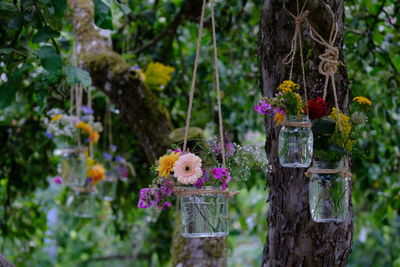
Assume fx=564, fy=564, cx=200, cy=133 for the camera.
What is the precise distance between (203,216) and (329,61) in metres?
A: 0.47

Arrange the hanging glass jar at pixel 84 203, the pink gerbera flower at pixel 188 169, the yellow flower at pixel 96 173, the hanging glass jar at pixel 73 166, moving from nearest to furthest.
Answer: the pink gerbera flower at pixel 188 169 < the hanging glass jar at pixel 73 166 < the yellow flower at pixel 96 173 < the hanging glass jar at pixel 84 203

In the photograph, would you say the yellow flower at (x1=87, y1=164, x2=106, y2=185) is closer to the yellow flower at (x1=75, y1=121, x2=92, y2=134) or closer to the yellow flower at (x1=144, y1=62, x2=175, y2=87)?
the yellow flower at (x1=75, y1=121, x2=92, y2=134)

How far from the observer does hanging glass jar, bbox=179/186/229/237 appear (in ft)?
3.94

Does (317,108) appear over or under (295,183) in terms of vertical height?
over

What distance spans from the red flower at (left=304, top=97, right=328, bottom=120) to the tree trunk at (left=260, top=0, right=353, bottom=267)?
0.40 ft

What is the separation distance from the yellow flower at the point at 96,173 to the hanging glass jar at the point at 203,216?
1.42 m

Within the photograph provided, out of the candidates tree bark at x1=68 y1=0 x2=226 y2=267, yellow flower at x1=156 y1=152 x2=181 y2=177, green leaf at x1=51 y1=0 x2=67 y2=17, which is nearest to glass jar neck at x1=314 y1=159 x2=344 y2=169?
yellow flower at x1=156 y1=152 x2=181 y2=177

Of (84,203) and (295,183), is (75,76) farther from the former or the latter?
(84,203)

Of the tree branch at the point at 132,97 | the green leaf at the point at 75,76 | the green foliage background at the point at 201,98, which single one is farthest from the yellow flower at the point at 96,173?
the green leaf at the point at 75,76

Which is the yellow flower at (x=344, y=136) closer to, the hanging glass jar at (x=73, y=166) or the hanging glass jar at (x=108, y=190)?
the hanging glass jar at (x=73, y=166)

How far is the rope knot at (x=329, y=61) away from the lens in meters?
1.31

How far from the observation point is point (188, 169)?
1147 millimetres

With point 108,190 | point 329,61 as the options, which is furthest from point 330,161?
point 108,190

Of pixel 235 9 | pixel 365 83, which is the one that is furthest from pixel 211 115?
pixel 365 83
